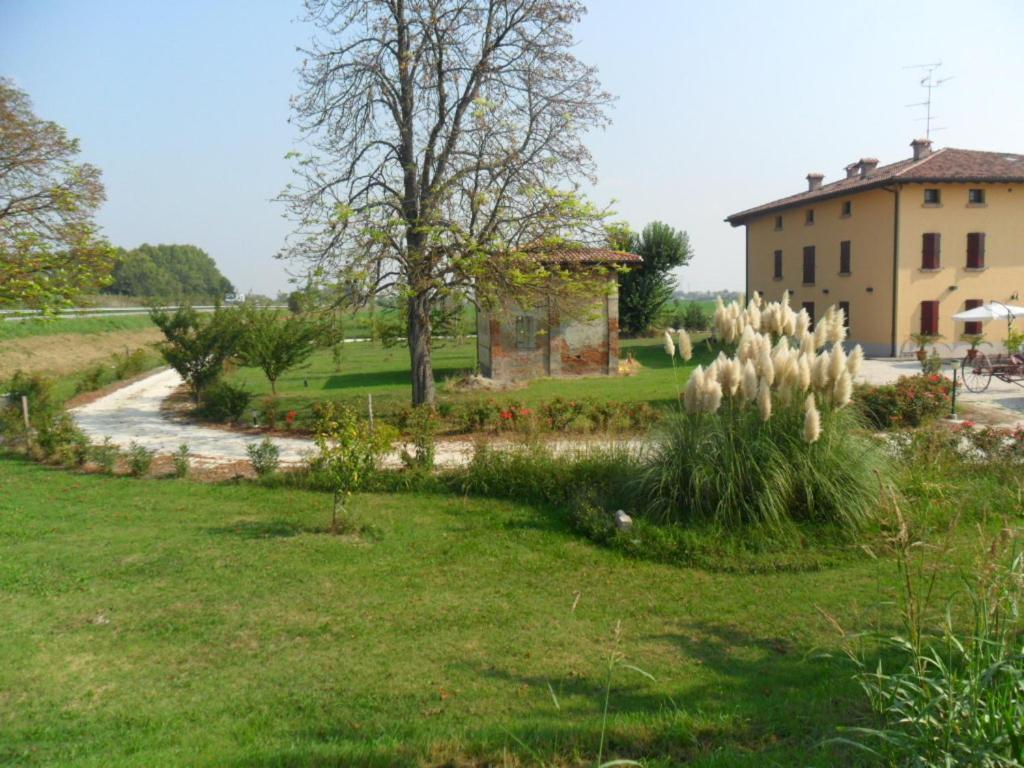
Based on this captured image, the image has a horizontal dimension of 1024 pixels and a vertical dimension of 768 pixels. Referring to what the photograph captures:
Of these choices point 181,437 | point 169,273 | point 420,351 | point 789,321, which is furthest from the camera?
point 169,273

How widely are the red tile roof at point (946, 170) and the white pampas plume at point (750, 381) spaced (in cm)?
2559

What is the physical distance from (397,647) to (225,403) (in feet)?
43.2

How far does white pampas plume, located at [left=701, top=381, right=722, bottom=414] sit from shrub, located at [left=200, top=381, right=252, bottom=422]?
1269cm

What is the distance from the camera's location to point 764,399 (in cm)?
724

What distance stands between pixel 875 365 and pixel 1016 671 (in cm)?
2721

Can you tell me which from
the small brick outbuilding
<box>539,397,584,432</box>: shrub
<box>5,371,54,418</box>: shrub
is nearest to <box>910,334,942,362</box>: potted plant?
the small brick outbuilding

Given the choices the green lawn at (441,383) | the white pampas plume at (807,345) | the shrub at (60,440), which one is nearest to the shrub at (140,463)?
the shrub at (60,440)

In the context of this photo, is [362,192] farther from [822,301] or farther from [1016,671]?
[822,301]

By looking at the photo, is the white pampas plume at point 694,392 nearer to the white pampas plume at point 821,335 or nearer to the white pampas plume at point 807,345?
the white pampas plume at point 807,345

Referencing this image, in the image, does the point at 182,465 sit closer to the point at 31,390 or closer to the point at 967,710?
the point at 31,390

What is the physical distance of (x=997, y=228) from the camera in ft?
99.8

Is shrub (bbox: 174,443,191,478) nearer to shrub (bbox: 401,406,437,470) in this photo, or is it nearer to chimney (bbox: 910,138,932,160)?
shrub (bbox: 401,406,437,470)

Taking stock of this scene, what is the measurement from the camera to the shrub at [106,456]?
1171cm

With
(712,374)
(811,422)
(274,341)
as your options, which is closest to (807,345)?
(712,374)
